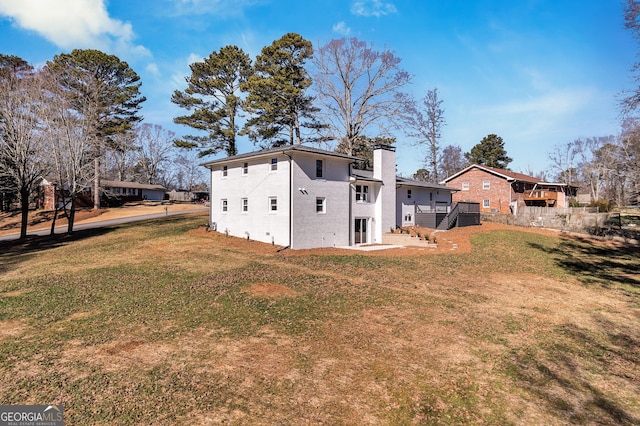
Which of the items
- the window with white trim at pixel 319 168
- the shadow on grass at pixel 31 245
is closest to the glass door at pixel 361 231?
the window with white trim at pixel 319 168

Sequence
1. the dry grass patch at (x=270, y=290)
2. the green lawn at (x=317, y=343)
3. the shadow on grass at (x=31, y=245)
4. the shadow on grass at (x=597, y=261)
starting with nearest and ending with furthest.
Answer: the green lawn at (x=317, y=343)
the dry grass patch at (x=270, y=290)
the shadow on grass at (x=597, y=261)
the shadow on grass at (x=31, y=245)

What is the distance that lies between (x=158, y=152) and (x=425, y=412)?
7030 cm

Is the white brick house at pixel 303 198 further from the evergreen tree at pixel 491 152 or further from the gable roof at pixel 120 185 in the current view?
the evergreen tree at pixel 491 152

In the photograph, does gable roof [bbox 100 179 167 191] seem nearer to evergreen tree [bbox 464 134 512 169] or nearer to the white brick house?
the white brick house

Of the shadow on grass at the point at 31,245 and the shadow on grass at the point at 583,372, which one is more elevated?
the shadow on grass at the point at 31,245

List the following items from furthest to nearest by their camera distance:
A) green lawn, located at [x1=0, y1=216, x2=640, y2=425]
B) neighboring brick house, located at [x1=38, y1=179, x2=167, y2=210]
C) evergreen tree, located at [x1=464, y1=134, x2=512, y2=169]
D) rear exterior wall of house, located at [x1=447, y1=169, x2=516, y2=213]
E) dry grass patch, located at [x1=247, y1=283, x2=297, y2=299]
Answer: evergreen tree, located at [x1=464, y1=134, x2=512, y2=169], neighboring brick house, located at [x1=38, y1=179, x2=167, y2=210], rear exterior wall of house, located at [x1=447, y1=169, x2=516, y2=213], dry grass patch, located at [x1=247, y1=283, x2=297, y2=299], green lawn, located at [x1=0, y1=216, x2=640, y2=425]

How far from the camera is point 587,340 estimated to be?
8.20 meters

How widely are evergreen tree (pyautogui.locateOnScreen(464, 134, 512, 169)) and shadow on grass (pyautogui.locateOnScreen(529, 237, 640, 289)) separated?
3725 centimetres

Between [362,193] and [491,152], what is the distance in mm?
45833

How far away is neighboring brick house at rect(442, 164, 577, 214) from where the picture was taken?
39175mm

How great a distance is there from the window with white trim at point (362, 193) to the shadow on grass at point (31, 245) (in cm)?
2068

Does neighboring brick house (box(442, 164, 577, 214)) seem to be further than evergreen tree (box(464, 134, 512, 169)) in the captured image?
No

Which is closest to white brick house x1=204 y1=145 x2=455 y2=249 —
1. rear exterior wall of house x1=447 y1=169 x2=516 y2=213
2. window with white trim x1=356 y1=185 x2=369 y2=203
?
window with white trim x1=356 y1=185 x2=369 y2=203

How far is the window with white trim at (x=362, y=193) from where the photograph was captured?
24380 millimetres
